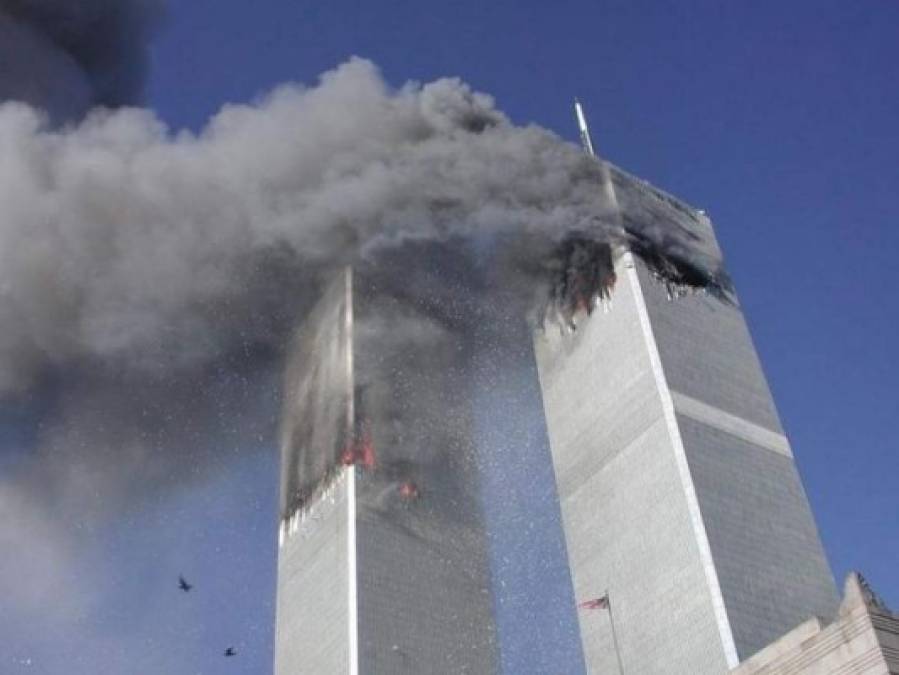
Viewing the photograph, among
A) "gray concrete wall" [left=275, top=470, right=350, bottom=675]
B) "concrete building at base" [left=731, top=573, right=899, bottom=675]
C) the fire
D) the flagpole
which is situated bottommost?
"concrete building at base" [left=731, top=573, right=899, bottom=675]

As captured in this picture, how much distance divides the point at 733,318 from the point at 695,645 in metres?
47.6

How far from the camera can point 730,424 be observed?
121m

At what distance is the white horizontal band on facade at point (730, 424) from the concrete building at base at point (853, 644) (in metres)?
64.8

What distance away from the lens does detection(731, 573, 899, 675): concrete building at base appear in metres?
48.6

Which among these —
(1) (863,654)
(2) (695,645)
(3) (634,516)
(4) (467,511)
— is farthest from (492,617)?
(1) (863,654)

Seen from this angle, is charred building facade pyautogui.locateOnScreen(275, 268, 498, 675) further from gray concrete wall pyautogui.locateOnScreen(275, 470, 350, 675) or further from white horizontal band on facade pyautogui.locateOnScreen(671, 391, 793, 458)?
white horizontal band on facade pyautogui.locateOnScreen(671, 391, 793, 458)

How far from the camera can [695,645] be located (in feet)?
332

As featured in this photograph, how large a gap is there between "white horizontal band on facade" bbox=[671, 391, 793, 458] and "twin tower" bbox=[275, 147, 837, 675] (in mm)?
256

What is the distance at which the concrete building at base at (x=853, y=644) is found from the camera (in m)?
48.6

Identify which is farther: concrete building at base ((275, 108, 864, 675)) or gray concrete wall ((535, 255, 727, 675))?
concrete building at base ((275, 108, 864, 675))

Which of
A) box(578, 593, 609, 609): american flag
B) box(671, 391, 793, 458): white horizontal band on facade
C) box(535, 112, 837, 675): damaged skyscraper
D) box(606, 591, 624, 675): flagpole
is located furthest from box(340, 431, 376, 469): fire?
box(671, 391, 793, 458): white horizontal band on facade

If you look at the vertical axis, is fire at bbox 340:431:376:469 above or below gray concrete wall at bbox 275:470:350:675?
above

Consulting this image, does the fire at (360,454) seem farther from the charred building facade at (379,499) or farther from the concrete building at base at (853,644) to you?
the concrete building at base at (853,644)

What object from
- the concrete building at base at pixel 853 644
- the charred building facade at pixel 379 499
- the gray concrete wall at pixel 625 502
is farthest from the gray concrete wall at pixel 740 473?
the concrete building at base at pixel 853 644
